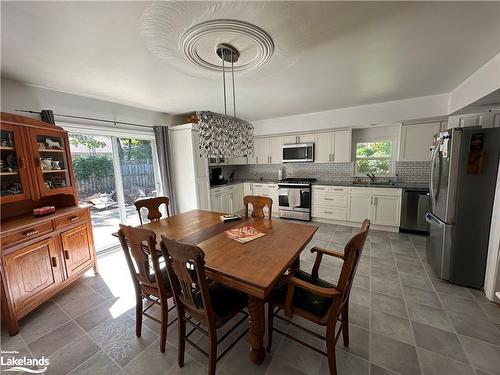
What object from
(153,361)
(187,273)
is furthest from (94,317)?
(187,273)

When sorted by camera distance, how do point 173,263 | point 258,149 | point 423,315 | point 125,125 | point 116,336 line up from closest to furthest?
point 173,263 < point 116,336 < point 423,315 < point 125,125 < point 258,149

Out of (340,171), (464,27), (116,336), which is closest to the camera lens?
(464,27)

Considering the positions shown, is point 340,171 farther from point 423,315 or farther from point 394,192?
point 423,315

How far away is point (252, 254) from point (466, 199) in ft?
7.83

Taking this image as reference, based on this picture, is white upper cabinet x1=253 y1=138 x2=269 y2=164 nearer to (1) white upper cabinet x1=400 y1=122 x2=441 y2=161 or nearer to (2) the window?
(2) the window

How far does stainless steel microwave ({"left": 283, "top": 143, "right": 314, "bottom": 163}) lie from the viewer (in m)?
4.54

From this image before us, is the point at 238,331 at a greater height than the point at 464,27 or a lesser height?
lesser

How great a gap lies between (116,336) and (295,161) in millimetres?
4153

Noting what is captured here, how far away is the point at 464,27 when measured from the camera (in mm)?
1539

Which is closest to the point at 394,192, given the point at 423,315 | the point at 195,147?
the point at 423,315

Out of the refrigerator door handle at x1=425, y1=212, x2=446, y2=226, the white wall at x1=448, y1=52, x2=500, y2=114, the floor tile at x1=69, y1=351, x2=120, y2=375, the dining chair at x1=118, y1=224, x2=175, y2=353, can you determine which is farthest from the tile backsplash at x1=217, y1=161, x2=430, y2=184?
the floor tile at x1=69, y1=351, x2=120, y2=375

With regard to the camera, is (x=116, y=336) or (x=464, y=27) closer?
(x=464, y=27)

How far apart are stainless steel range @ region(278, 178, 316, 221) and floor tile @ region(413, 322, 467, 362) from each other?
2.89m

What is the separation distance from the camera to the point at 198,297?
1508 mm
